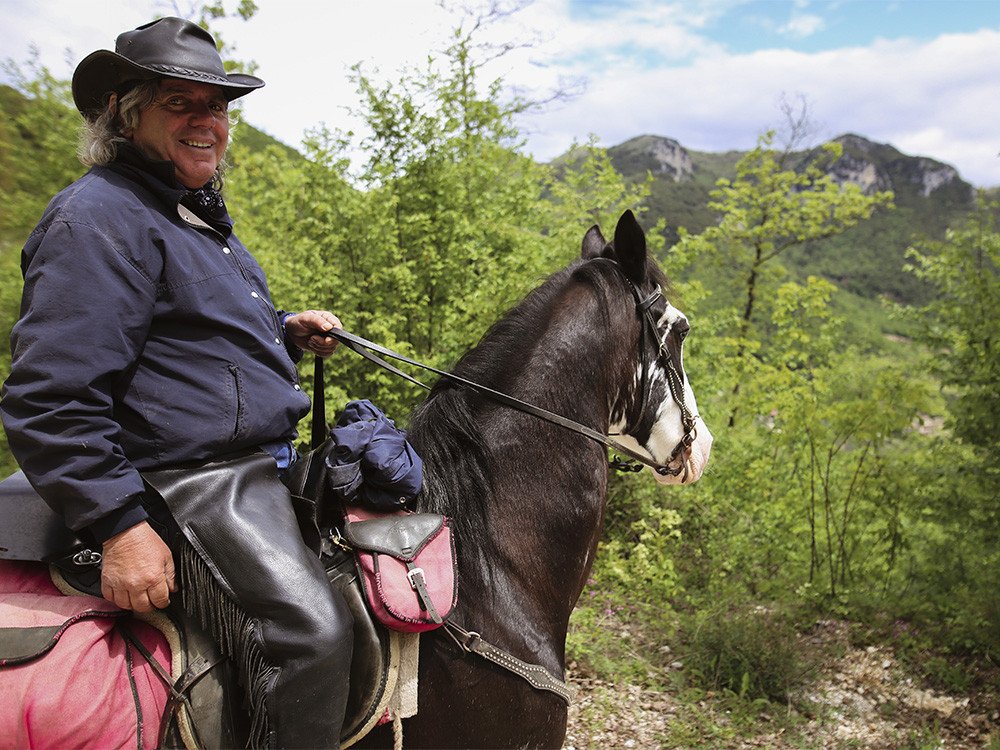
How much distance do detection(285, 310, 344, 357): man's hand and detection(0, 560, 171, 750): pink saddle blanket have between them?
1.13m

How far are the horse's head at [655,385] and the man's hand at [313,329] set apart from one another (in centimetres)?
Answer: 112

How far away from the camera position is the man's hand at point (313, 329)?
7.47 feet

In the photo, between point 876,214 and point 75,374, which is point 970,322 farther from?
point 876,214

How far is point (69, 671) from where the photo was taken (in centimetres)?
146

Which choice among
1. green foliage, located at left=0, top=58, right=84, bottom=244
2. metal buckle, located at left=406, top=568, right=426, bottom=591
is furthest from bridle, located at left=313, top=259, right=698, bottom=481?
green foliage, located at left=0, top=58, right=84, bottom=244

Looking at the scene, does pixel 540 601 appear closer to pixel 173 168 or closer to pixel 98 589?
pixel 98 589

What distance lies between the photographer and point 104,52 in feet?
5.26

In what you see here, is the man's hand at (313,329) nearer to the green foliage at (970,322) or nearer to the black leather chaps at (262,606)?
the black leather chaps at (262,606)

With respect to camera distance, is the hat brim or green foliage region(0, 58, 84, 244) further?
green foliage region(0, 58, 84, 244)

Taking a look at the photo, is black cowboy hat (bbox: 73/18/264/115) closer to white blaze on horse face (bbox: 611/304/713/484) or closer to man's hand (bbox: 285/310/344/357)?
man's hand (bbox: 285/310/344/357)

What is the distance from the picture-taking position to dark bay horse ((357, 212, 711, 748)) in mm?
1891

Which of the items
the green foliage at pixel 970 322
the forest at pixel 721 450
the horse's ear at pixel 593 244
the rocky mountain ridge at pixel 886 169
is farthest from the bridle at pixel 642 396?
the rocky mountain ridge at pixel 886 169

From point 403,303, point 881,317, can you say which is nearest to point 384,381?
point 403,303

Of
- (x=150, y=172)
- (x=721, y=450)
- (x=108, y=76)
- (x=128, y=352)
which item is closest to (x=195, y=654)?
(x=128, y=352)
